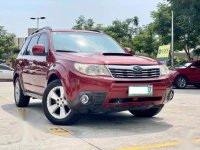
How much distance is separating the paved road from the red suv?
0.95 feet

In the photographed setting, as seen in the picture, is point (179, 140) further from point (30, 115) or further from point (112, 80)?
point (30, 115)

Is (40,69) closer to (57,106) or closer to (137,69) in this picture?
(57,106)

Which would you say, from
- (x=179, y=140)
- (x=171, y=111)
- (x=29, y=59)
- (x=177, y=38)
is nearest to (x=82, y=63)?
(x=179, y=140)

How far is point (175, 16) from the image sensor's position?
21047 mm

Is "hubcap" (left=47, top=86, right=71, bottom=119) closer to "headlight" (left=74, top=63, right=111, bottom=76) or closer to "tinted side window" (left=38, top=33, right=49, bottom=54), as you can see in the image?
"headlight" (left=74, top=63, right=111, bottom=76)

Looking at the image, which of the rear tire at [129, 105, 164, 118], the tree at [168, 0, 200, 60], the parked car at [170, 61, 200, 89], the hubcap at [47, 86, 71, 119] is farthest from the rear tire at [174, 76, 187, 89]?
the hubcap at [47, 86, 71, 119]

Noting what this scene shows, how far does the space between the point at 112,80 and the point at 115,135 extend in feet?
2.49

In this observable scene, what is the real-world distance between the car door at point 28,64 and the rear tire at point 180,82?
32.8 ft

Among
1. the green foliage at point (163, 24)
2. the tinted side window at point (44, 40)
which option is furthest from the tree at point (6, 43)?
the tinted side window at point (44, 40)

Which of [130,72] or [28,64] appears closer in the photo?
[130,72]

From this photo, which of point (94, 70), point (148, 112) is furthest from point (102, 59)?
point (148, 112)

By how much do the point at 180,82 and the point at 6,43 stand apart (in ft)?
116

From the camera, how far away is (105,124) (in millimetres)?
5543

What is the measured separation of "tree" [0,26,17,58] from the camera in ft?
154
